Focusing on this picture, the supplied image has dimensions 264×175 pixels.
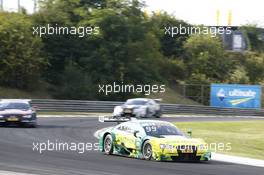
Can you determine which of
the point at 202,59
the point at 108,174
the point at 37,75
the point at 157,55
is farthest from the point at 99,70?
the point at 108,174

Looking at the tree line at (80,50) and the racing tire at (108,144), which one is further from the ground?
the tree line at (80,50)

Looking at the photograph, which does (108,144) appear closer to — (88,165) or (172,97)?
(88,165)

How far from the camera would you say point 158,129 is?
18.3m

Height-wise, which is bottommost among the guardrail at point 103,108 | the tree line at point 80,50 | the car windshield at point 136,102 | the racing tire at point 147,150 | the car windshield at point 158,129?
the guardrail at point 103,108

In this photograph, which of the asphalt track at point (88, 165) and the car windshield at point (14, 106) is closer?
the asphalt track at point (88, 165)

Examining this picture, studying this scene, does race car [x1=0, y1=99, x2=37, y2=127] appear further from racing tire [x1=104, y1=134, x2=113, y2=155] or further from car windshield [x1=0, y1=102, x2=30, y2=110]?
racing tire [x1=104, y1=134, x2=113, y2=155]

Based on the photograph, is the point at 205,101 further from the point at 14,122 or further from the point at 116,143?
the point at 116,143

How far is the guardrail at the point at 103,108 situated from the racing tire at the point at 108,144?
22735 mm

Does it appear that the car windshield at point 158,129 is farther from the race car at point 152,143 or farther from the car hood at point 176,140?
the car hood at point 176,140

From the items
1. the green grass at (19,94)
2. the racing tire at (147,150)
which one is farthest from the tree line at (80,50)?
the racing tire at (147,150)

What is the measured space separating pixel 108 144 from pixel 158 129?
1590 millimetres

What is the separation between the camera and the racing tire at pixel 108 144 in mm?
18875

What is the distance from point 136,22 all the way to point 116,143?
37.0m

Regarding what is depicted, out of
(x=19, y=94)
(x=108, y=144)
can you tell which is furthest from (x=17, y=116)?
(x=19, y=94)
